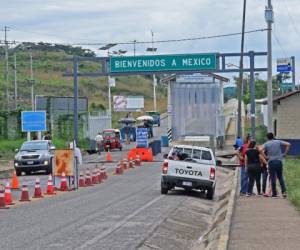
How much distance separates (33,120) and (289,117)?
17548 mm

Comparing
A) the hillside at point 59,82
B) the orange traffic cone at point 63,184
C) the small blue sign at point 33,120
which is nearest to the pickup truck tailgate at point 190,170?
the orange traffic cone at point 63,184

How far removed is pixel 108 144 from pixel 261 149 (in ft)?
145

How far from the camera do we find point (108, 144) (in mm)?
67938

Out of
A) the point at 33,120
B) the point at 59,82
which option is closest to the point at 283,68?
the point at 33,120

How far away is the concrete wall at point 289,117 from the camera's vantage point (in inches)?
2261

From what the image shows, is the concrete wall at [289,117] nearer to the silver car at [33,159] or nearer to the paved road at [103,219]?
the silver car at [33,159]

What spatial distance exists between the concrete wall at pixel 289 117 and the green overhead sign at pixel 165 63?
28.7ft

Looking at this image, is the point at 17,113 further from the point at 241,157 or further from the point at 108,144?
the point at 241,157

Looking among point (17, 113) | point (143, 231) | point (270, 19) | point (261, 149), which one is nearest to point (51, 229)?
point (143, 231)

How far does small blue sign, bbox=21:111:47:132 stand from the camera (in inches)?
2203

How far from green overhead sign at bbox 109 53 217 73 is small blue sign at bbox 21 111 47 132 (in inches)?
270

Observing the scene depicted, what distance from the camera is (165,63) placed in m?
51.7

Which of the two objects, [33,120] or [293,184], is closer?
[293,184]

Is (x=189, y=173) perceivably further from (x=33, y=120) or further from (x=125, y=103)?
(x=125, y=103)
